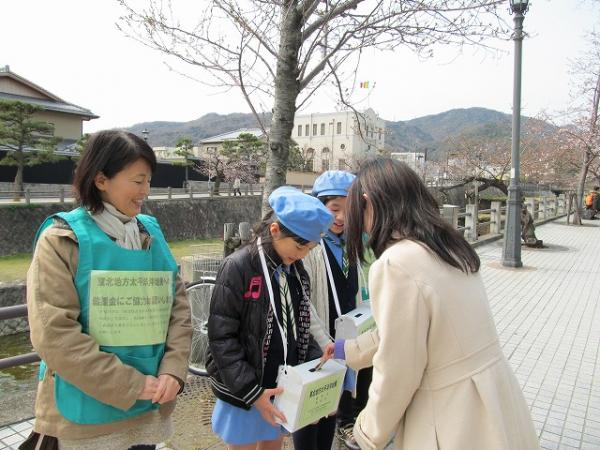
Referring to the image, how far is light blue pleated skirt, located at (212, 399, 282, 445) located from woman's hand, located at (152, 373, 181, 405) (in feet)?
0.94

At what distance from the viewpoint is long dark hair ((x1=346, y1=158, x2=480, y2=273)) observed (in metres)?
1.37

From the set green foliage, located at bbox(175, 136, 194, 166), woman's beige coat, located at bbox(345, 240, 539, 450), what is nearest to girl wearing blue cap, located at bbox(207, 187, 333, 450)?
woman's beige coat, located at bbox(345, 240, 539, 450)

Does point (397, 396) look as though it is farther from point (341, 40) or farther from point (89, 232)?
point (341, 40)

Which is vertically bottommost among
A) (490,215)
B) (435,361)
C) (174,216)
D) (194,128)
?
(174,216)

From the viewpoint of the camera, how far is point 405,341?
48.8 inches

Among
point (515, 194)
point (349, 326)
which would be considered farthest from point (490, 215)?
point (349, 326)

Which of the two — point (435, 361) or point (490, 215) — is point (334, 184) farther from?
point (490, 215)

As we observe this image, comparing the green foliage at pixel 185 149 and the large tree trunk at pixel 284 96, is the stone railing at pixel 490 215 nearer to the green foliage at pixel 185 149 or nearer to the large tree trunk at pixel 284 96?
the large tree trunk at pixel 284 96

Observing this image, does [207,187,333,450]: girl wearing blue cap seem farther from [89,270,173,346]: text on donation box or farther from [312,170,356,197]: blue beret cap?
[312,170,356,197]: blue beret cap

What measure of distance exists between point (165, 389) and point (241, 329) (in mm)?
357

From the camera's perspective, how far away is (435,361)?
1.29m

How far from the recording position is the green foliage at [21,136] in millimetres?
19219

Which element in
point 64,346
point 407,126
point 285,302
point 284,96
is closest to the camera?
point 64,346

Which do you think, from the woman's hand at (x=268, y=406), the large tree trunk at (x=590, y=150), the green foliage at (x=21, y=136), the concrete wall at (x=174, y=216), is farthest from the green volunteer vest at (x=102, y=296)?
the green foliage at (x=21, y=136)
